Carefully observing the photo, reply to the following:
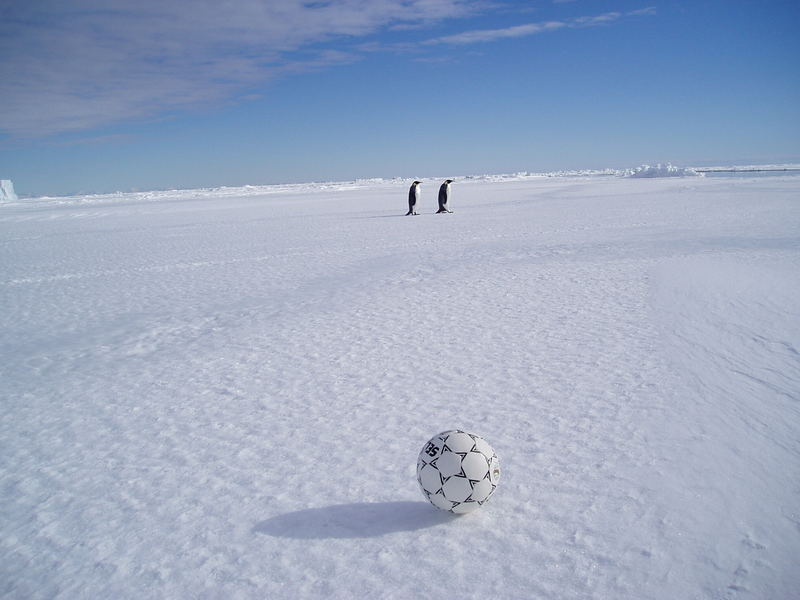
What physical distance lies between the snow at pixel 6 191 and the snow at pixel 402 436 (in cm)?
8675

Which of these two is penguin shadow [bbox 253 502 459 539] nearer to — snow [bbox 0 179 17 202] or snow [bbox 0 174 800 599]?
snow [bbox 0 174 800 599]

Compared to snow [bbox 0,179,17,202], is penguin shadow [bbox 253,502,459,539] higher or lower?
Result: higher

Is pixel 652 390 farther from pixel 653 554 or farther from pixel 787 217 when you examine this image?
pixel 787 217

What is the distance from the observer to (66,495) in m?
3.10

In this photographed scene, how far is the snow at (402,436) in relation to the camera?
241 centimetres

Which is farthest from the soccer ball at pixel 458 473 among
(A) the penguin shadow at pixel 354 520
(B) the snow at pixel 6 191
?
(B) the snow at pixel 6 191

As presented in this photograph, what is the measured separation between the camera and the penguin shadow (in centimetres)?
266

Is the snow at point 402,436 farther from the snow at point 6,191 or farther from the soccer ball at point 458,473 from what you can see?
the snow at point 6,191

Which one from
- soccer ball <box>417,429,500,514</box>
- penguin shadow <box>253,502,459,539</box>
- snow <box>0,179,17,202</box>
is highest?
soccer ball <box>417,429,500,514</box>

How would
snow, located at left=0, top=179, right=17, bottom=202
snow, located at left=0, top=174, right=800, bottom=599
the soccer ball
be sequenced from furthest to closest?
snow, located at left=0, top=179, right=17, bottom=202
the soccer ball
snow, located at left=0, top=174, right=800, bottom=599

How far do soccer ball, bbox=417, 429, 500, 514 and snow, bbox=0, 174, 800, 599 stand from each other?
0.15 meters

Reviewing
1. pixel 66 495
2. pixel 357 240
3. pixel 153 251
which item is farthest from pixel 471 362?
pixel 153 251

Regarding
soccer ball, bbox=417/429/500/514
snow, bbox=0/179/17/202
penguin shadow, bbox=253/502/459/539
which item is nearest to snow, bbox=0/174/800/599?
penguin shadow, bbox=253/502/459/539

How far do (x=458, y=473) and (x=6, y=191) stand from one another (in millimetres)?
96861
